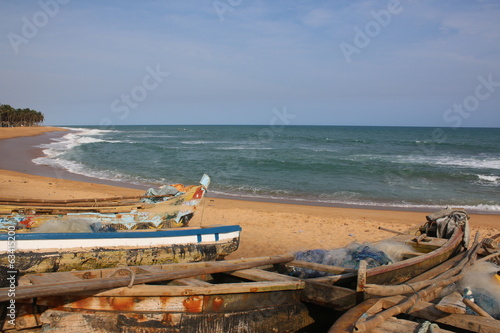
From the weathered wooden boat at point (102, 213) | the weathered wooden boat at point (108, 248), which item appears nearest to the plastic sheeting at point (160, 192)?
the weathered wooden boat at point (102, 213)

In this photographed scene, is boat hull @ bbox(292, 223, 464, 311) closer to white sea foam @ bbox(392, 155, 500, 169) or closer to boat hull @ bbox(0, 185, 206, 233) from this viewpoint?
boat hull @ bbox(0, 185, 206, 233)

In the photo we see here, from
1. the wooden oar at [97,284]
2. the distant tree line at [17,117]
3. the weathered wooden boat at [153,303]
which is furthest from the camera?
the distant tree line at [17,117]

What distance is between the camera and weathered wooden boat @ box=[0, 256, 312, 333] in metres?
3.46

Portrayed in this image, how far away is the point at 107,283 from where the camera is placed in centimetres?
346

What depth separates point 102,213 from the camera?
7.25 metres

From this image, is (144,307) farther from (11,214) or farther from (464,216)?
(464,216)

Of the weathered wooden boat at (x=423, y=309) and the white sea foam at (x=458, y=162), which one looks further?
the white sea foam at (x=458, y=162)

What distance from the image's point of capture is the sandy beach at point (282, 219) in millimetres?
8875

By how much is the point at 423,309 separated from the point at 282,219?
7102 millimetres

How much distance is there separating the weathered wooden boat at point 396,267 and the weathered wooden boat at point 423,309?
282mm

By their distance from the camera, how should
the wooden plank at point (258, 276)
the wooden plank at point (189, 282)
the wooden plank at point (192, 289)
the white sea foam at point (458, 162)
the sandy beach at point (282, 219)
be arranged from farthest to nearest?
the white sea foam at point (458, 162) → the sandy beach at point (282, 219) → the wooden plank at point (258, 276) → the wooden plank at point (189, 282) → the wooden plank at point (192, 289)

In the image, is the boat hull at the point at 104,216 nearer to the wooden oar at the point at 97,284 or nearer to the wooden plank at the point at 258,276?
the wooden oar at the point at 97,284

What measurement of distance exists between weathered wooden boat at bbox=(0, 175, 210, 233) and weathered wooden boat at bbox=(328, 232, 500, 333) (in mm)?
4362

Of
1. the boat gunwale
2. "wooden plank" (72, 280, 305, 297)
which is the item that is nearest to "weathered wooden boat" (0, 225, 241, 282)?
the boat gunwale
